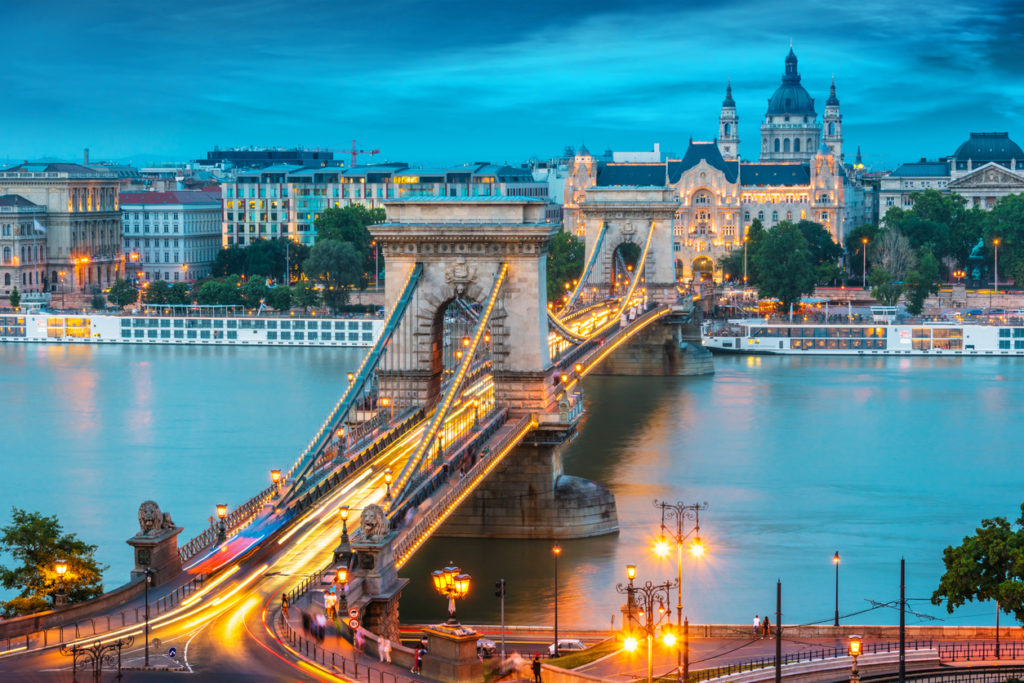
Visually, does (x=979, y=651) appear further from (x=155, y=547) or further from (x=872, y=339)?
(x=872, y=339)

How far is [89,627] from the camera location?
27.7 meters

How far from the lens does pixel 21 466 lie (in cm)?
5250

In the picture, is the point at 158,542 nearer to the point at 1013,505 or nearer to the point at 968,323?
the point at 1013,505

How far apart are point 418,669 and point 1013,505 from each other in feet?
82.8

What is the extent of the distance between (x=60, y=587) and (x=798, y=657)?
41.4ft

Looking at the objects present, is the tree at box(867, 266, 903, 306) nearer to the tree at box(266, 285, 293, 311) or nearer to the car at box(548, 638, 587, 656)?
the tree at box(266, 285, 293, 311)

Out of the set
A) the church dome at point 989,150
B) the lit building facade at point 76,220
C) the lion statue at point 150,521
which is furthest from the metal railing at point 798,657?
the church dome at point 989,150

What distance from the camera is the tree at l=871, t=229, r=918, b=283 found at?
11188 centimetres

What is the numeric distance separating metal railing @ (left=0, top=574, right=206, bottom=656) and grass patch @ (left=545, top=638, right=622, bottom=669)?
6.08 m

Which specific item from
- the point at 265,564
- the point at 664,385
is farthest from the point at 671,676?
the point at 664,385

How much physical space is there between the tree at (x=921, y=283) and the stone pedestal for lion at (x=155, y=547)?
76236 millimetres

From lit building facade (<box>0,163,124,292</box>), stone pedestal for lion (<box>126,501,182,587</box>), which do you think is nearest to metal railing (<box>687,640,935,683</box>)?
stone pedestal for lion (<box>126,501,182,587</box>)

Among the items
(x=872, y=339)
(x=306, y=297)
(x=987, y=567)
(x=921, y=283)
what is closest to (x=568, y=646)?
(x=987, y=567)

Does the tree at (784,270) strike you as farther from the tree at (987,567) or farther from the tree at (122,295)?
the tree at (987,567)
